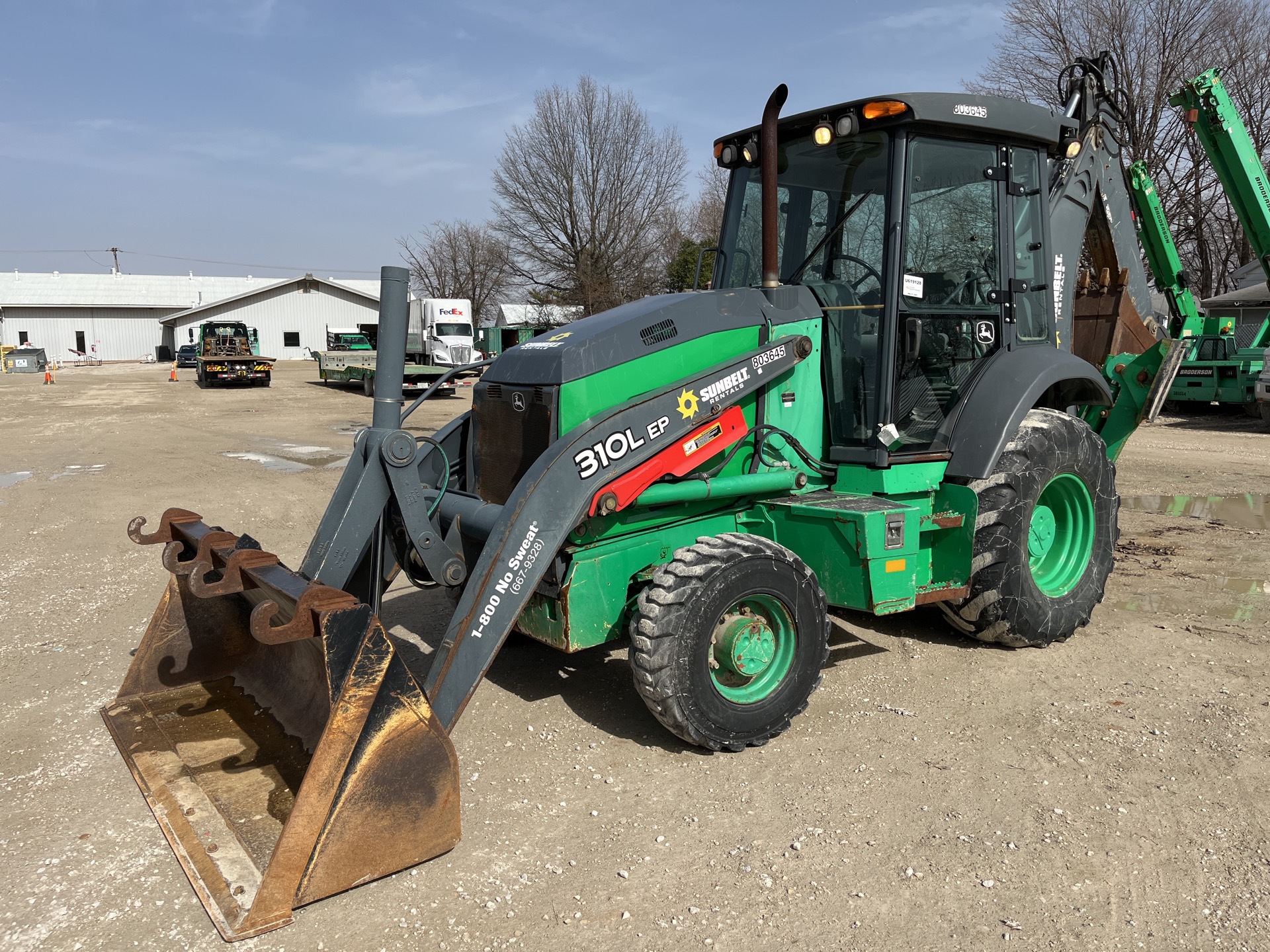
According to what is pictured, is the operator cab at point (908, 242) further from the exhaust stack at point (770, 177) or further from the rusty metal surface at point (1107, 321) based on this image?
the rusty metal surface at point (1107, 321)

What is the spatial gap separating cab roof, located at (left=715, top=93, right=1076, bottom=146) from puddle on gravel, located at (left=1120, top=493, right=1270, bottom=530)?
16.3 ft

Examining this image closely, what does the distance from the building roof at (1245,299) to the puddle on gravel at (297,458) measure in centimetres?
2467

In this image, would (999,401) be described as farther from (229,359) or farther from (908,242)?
(229,359)

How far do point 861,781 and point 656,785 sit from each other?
2.78ft

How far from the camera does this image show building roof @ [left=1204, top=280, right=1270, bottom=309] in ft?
87.9

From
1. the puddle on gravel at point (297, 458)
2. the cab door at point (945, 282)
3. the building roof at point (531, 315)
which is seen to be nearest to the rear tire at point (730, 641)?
the cab door at point (945, 282)

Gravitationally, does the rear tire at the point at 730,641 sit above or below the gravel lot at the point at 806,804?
above

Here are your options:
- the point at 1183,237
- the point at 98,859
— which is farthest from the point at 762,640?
the point at 1183,237

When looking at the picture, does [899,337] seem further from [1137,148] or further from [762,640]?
[1137,148]

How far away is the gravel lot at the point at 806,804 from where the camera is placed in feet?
9.81

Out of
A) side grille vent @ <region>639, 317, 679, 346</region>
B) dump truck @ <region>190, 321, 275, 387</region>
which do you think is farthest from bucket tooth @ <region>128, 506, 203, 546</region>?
dump truck @ <region>190, 321, 275, 387</region>

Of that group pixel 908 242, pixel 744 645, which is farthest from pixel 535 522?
pixel 908 242

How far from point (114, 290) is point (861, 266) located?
2701 inches

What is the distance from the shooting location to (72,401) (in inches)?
960
